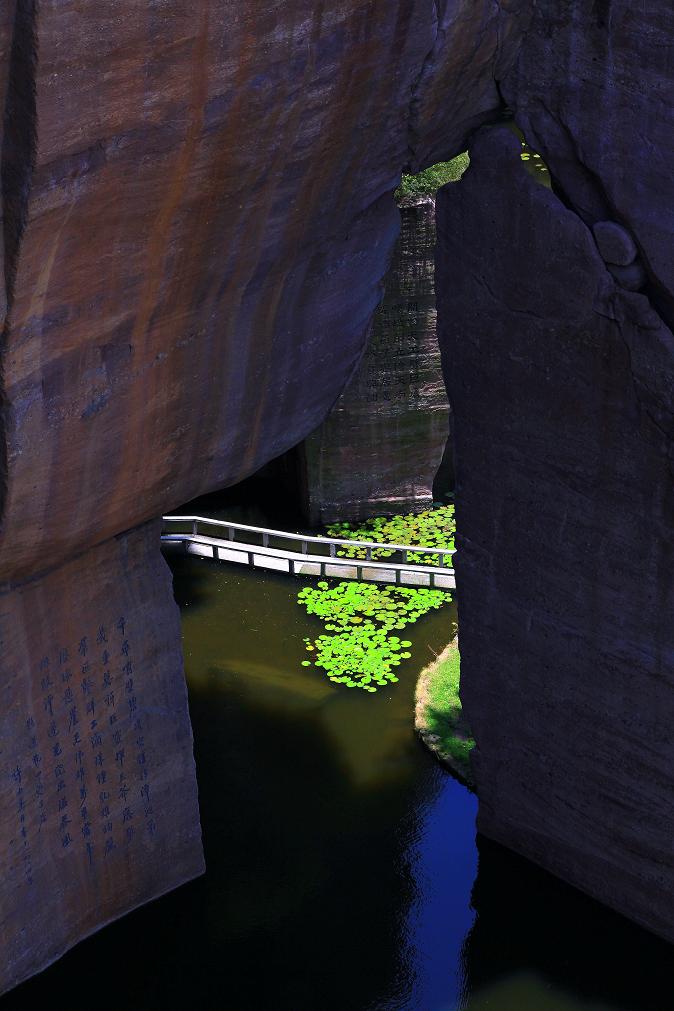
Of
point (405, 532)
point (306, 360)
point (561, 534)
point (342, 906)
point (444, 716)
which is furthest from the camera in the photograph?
point (405, 532)

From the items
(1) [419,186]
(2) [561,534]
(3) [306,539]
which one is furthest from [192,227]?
(3) [306,539]

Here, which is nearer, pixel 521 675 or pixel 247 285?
pixel 247 285

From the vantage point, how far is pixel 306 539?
13.0 metres

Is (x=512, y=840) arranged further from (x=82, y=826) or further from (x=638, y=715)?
→ (x=82, y=826)

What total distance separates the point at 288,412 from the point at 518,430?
129 centimetres

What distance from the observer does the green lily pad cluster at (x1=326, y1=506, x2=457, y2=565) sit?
13.0 meters

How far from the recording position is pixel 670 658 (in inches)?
324

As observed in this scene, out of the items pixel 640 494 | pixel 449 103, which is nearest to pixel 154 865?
pixel 640 494

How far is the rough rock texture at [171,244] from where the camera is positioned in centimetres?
584

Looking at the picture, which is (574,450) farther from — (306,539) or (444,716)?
(306,539)

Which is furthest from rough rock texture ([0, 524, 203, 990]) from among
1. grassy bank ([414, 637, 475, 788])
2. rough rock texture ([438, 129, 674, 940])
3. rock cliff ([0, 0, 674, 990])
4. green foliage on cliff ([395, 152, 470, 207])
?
green foliage on cliff ([395, 152, 470, 207])

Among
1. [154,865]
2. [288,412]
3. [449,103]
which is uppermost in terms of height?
[449,103]

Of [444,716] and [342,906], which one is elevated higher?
[444,716]

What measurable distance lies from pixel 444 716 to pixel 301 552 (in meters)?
2.74
